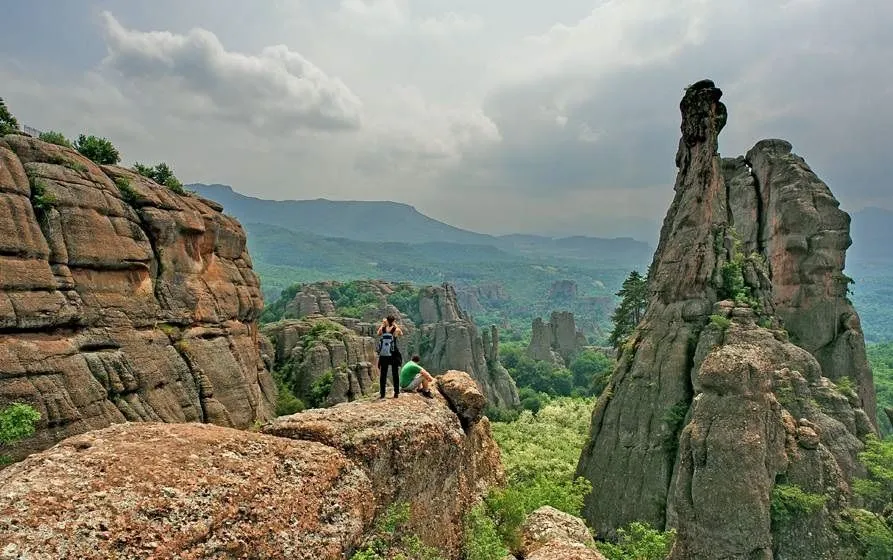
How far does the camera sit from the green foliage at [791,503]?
15.3 meters

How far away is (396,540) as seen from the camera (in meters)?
8.75

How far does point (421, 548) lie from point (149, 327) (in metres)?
24.7

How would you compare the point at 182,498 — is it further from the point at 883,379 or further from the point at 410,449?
the point at 883,379

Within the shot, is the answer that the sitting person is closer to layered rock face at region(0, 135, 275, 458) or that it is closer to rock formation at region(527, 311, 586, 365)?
layered rock face at region(0, 135, 275, 458)

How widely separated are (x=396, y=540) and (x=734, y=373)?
12.5 m

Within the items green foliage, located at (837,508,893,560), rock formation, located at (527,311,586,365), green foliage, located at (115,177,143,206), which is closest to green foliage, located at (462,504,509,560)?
green foliage, located at (837,508,893,560)

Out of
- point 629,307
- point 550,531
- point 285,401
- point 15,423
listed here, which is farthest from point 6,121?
point 629,307

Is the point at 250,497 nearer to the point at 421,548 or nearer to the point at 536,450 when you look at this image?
the point at 421,548

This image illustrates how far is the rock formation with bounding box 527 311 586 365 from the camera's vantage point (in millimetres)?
114438

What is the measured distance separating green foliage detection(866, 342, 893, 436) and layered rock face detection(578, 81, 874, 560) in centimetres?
2308

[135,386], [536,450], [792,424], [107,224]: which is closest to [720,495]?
[792,424]

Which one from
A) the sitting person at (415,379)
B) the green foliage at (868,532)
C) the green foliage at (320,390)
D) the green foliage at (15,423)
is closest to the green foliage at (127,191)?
the green foliage at (15,423)

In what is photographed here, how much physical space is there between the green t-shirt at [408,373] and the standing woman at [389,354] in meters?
0.39

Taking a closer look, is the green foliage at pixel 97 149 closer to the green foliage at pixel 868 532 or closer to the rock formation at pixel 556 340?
the green foliage at pixel 868 532
